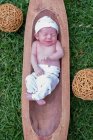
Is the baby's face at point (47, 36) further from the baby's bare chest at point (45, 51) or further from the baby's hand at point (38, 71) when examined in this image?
the baby's hand at point (38, 71)

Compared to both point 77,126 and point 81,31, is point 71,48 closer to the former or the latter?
point 81,31

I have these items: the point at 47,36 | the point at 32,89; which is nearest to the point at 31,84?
the point at 32,89

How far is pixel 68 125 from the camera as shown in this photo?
1950 millimetres

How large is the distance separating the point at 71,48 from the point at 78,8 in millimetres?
239

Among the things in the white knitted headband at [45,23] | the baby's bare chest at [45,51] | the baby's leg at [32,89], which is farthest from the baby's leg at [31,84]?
the white knitted headband at [45,23]

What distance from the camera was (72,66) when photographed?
2121 mm

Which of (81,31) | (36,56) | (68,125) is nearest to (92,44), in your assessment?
(81,31)

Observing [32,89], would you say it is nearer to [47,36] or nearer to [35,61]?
[35,61]

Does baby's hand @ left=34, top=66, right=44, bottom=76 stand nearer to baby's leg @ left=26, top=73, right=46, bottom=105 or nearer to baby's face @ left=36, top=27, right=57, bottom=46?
baby's leg @ left=26, top=73, right=46, bottom=105

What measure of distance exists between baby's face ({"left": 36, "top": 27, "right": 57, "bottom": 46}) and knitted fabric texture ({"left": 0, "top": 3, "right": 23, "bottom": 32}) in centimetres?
14

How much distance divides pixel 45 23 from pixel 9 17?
0.64 ft

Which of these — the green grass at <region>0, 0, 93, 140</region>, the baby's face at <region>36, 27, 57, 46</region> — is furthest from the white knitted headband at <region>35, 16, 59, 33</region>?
the green grass at <region>0, 0, 93, 140</region>

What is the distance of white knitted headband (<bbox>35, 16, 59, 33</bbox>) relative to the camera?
1.98m

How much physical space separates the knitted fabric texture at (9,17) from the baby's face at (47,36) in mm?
143
